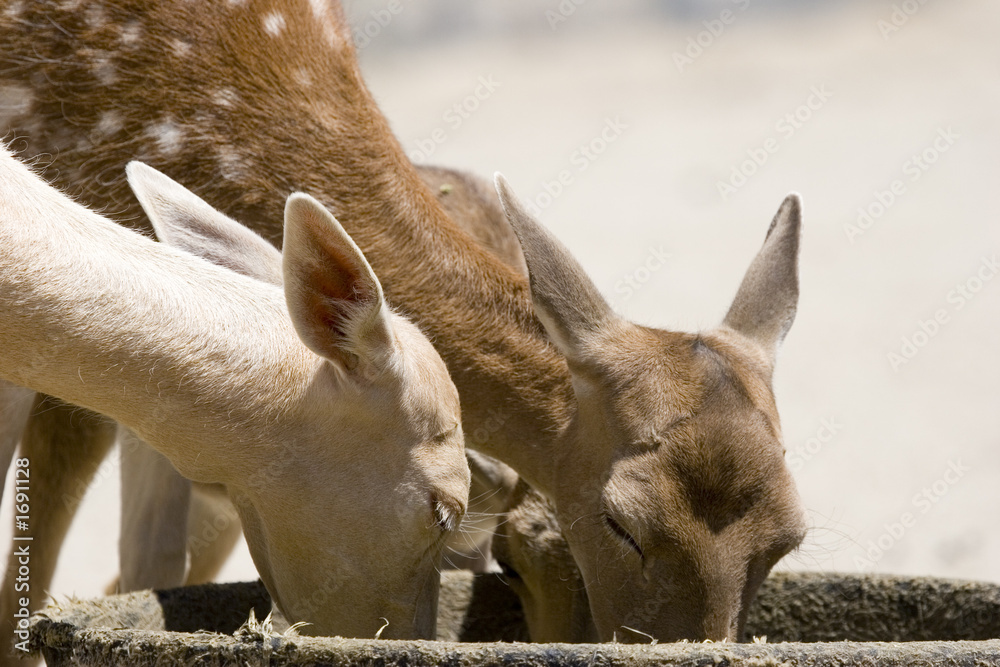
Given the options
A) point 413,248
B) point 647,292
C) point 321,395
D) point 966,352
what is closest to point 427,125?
point 647,292

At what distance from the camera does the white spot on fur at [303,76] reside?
4250 millimetres

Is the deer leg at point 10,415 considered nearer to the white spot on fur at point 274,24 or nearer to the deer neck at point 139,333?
the deer neck at point 139,333

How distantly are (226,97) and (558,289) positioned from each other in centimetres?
130

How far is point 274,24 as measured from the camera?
4.28 meters

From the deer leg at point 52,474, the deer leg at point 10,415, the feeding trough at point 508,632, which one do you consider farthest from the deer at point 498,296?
the deer leg at point 52,474

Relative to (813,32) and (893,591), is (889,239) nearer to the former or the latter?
(813,32)

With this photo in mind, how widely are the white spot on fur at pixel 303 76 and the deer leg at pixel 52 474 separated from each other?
155 centimetres

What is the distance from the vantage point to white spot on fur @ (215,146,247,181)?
13.4 feet

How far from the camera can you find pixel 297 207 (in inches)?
115

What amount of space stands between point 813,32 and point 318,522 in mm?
19811

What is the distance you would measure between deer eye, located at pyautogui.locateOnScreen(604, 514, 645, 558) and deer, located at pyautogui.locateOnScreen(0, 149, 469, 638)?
1.66 ft

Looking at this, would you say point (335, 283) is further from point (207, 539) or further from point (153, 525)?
point (207, 539)

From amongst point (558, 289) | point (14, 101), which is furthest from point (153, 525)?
A: point (558, 289)

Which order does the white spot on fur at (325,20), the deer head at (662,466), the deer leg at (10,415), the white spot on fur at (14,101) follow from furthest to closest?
1. the white spot on fur at (325,20)
2. the white spot on fur at (14,101)
3. the deer leg at (10,415)
4. the deer head at (662,466)
